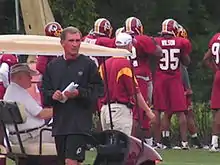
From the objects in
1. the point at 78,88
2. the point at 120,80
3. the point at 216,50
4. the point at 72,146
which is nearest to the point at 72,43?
the point at 78,88

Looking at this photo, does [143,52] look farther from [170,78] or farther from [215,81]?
[215,81]

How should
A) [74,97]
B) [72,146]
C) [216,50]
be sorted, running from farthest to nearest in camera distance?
[216,50]
[72,146]
[74,97]

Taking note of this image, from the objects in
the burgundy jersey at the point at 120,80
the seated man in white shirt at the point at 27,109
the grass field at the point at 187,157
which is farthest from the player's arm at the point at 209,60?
the seated man in white shirt at the point at 27,109

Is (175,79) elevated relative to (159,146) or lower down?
elevated

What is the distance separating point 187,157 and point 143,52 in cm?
185

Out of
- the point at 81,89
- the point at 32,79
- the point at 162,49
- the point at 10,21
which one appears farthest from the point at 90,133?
the point at 10,21

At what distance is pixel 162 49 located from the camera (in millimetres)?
17172

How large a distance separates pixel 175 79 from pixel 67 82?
23.3 feet

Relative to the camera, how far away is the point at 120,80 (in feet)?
43.6

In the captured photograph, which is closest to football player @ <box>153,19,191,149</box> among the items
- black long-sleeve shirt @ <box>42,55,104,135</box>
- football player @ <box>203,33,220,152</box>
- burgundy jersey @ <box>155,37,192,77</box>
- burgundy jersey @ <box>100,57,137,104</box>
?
burgundy jersey @ <box>155,37,192,77</box>

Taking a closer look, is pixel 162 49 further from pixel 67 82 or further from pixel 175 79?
pixel 67 82

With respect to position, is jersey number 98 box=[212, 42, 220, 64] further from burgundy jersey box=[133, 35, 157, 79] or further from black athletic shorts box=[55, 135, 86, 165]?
black athletic shorts box=[55, 135, 86, 165]

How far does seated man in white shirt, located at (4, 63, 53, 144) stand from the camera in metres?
11.8

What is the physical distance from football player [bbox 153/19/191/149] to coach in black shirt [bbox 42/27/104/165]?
21.4ft
